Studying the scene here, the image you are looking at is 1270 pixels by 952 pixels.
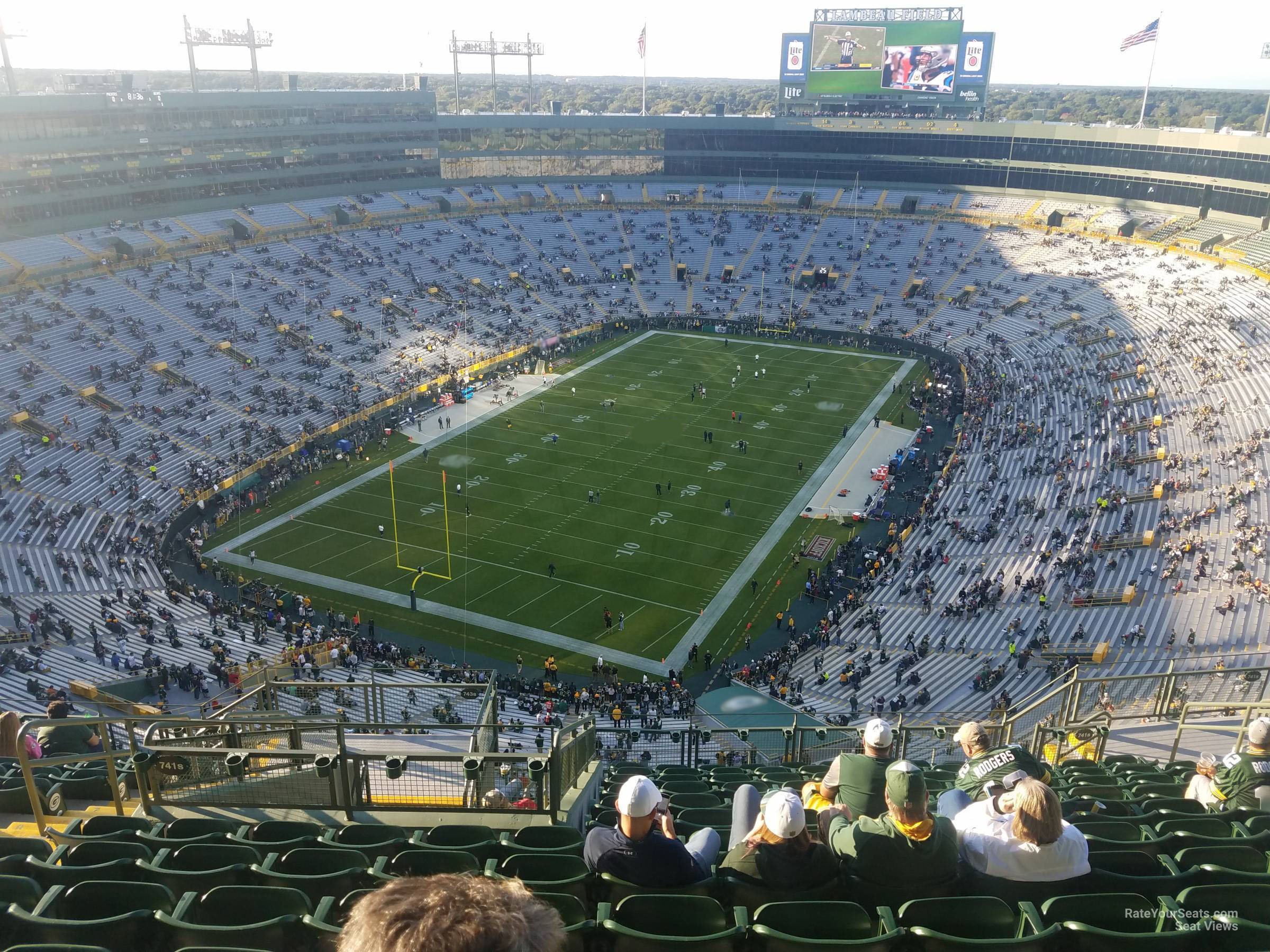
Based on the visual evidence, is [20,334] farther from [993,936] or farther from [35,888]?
[993,936]

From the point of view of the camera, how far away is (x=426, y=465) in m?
40.6

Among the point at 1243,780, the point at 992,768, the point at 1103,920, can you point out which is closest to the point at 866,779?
the point at 992,768

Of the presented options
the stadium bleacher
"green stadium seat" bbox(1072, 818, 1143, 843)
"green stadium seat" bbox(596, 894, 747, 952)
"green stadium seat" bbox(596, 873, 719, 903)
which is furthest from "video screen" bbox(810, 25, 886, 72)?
"green stadium seat" bbox(596, 894, 747, 952)

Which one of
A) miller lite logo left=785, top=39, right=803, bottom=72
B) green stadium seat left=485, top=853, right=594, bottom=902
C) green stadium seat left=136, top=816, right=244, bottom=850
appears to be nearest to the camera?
green stadium seat left=485, top=853, right=594, bottom=902

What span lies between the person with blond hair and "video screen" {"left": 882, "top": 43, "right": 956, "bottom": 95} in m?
77.4

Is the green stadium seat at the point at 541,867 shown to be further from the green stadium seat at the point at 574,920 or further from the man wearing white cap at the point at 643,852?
the green stadium seat at the point at 574,920

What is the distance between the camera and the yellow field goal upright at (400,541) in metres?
31.9

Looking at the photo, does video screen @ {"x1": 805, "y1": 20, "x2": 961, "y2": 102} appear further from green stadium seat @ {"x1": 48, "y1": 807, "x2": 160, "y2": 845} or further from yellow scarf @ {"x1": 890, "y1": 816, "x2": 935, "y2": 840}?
green stadium seat @ {"x1": 48, "y1": 807, "x2": 160, "y2": 845}

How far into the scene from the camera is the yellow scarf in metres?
5.06

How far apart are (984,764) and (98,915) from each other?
5.88 metres

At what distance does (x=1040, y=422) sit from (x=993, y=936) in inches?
1610

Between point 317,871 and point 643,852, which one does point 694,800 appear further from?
point 317,871

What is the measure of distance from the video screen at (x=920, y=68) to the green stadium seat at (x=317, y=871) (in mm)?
78438
